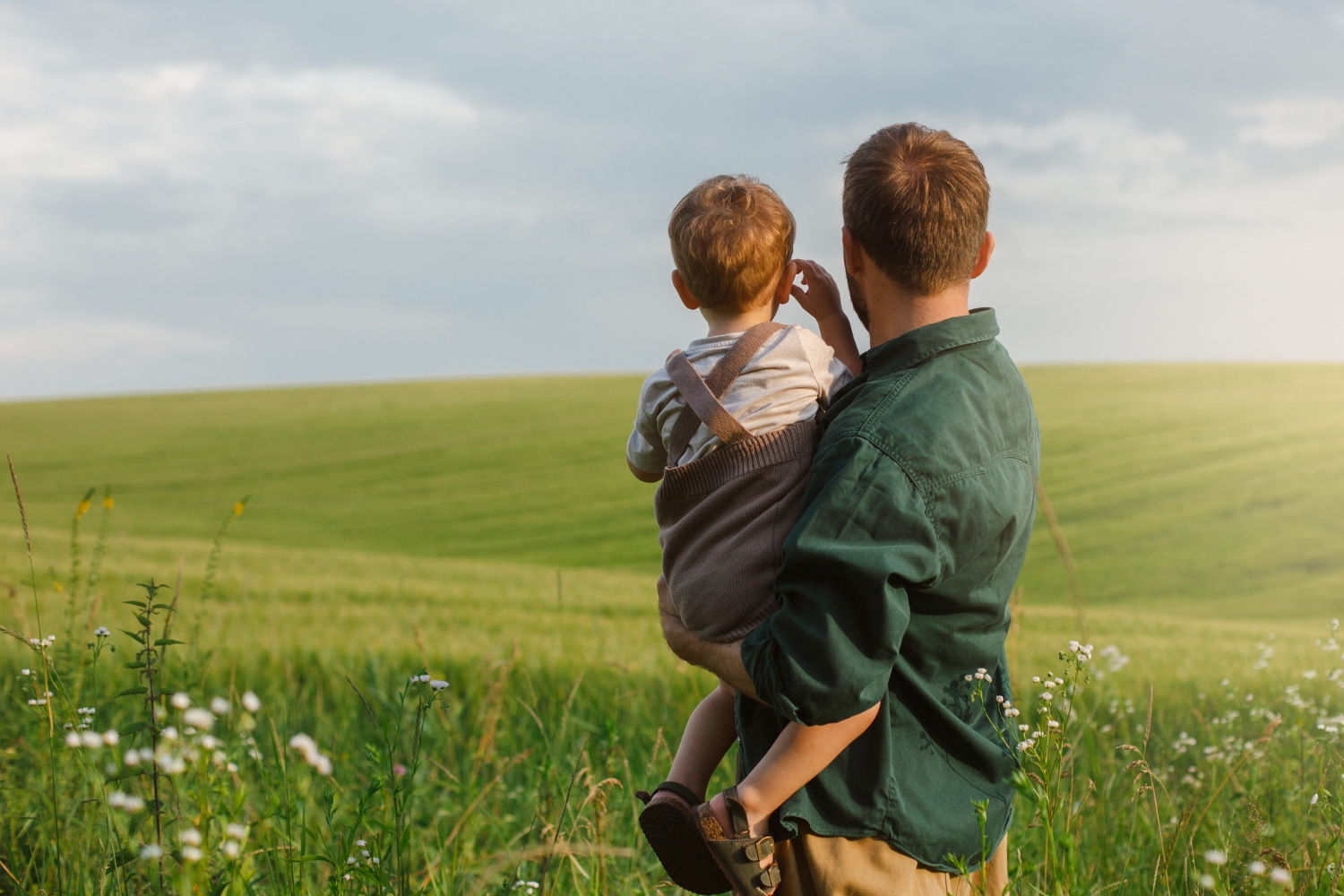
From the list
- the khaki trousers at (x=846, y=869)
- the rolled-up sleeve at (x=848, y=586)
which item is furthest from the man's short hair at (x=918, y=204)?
the khaki trousers at (x=846, y=869)

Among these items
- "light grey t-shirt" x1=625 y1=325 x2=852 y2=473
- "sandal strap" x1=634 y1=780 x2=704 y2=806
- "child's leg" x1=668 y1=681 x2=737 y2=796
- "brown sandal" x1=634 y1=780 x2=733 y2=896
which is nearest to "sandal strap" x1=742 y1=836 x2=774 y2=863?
"brown sandal" x1=634 y1=780 x2=733 y2=896

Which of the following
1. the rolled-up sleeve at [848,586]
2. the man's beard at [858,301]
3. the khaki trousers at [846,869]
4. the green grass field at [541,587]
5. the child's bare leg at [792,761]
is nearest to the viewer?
the rolled-up sleeve at [848,586]

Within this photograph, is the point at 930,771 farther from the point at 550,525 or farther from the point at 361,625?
the point at 550,525

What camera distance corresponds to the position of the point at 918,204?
6.91ft

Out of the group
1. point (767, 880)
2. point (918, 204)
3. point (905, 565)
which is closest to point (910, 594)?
point (905, 565)

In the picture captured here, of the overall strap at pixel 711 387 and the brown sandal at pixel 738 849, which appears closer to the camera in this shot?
the brown sandal at pixel 738 849

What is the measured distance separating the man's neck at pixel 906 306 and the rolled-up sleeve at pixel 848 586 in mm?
354

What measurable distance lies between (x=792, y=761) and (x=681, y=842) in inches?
14.2

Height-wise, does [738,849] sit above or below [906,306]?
below

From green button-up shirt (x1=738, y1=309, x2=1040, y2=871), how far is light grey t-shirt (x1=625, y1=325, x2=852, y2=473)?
3.9 inches

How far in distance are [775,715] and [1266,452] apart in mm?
27641

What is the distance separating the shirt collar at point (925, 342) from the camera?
2186 mm

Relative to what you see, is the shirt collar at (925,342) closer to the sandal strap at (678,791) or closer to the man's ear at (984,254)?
the man's ear at (984,254)

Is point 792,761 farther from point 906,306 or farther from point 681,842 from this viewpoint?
point 906,306
